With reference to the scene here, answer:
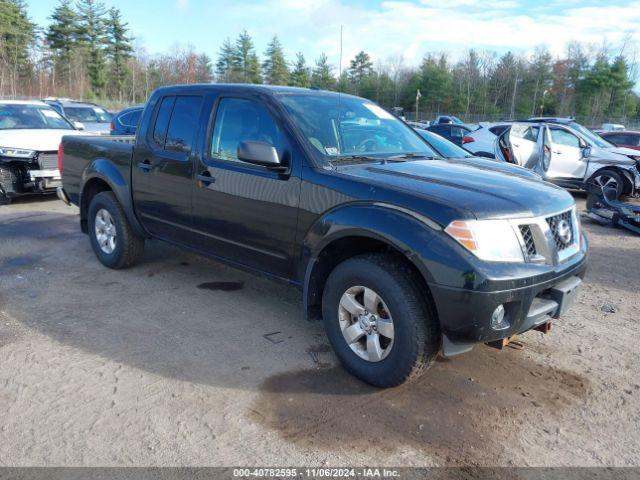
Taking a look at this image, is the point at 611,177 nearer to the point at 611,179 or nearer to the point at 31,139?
the point at 611,179

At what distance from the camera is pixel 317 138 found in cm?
389

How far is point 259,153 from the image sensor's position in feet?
12.0

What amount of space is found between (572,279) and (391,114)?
2332mm

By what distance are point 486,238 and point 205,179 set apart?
95.6 inches

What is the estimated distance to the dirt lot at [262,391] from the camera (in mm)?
2809

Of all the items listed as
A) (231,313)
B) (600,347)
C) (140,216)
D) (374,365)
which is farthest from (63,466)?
(600,347)

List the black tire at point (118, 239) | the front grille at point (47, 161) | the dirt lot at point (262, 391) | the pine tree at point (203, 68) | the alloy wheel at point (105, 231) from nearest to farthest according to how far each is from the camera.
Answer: the dirt lot at point (262, 391)
the black tire at point (118, 239)
the alloy wheel at point (105, 231)
the front grille at point (47, 161)
the pine tree at point (203, 68)

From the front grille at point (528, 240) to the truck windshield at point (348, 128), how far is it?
1.38 metres

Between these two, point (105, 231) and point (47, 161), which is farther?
point (47, 161)

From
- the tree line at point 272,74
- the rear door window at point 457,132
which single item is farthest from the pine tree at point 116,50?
the rear door window at point 457,132

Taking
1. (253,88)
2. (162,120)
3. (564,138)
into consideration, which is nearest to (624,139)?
(564,138)

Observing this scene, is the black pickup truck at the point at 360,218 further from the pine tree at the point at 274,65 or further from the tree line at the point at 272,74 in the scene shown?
the pine tree at the point at 274,65

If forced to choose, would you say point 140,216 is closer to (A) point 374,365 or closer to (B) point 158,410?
(B) point 158,410

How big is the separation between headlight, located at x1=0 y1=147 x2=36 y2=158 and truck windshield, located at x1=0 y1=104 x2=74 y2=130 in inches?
48.0
